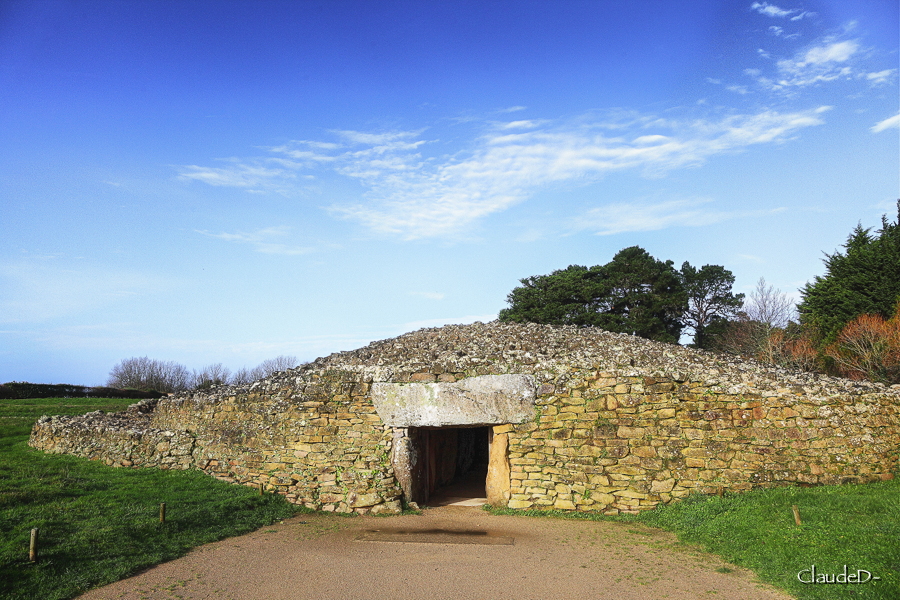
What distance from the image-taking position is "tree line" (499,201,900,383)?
19812 millimetres

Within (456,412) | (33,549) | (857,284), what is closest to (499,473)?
(456,412)

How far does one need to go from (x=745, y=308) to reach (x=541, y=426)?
2594 centimetres

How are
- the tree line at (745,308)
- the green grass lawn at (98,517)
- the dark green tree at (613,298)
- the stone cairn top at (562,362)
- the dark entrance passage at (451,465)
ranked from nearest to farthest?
the green grass lawn at (98,517) → the stone cairn top at (562,362) → the dark entrance passage at (451,465) → the tree line at (745,308) → the dark green tree at (613,298)

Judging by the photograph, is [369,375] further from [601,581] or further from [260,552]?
[601,581]

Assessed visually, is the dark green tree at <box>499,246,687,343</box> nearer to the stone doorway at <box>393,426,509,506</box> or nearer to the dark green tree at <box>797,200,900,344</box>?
the dark green tree at <box>797,200,900,344</box>

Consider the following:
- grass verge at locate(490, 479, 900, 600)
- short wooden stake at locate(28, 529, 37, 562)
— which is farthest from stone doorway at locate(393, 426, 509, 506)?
short wooden stake at locate(28, 529, 37, 562)

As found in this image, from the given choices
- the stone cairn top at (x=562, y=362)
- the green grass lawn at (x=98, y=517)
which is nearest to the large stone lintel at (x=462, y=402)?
the stone cairn top at (x=562, y=362)

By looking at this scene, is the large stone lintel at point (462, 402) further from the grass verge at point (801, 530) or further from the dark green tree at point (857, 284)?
the dark green tree at point (857, 284)

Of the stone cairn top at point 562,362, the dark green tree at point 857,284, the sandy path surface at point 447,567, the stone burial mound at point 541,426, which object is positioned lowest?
the sandy path surface at point 447,567

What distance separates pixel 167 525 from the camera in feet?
29.5

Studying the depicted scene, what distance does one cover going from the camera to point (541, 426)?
35.7 feet

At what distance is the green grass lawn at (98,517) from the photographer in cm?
702

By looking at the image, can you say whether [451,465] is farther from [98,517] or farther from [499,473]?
A: [98,517]

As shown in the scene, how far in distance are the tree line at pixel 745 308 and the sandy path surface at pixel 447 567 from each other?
1483 cm
